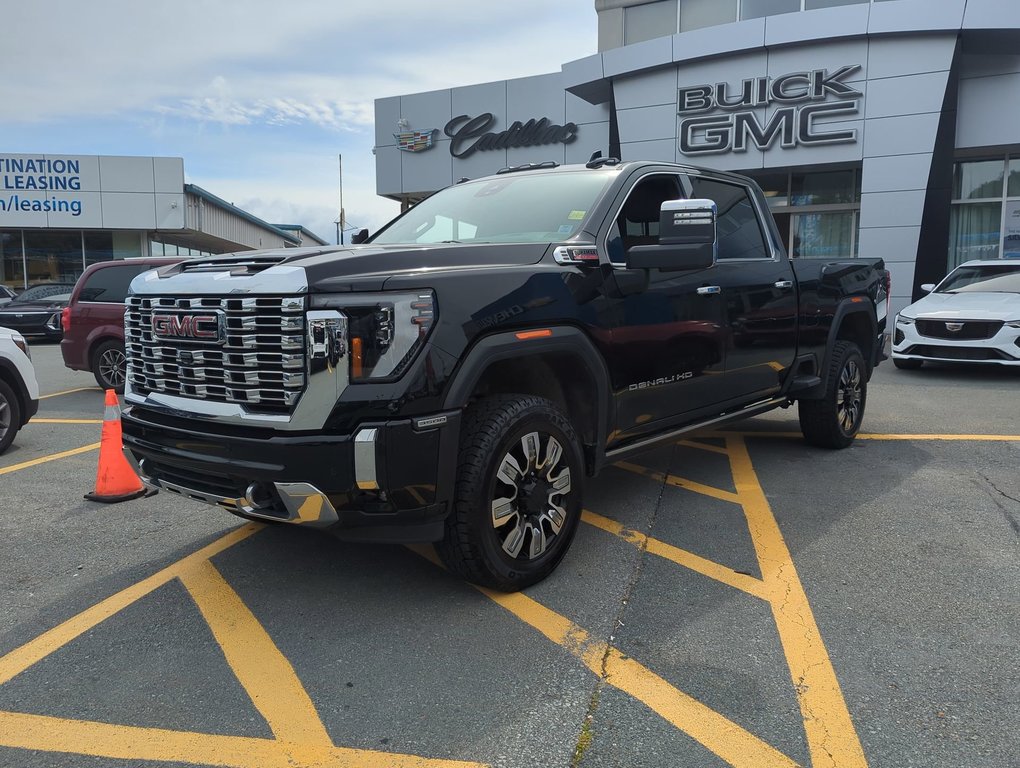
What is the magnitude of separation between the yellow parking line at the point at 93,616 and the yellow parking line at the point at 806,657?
9.01 feet

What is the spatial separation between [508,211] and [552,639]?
232 centimetres

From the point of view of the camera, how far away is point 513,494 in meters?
3.39

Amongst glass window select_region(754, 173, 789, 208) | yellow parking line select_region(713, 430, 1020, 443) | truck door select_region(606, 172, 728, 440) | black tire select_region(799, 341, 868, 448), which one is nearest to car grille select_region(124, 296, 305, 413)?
truck door select_region(606, 172, 728, 440)

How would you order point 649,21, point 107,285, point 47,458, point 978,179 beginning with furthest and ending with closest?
point 649,21 < point 978,179 < point 107,285 < point 47,458

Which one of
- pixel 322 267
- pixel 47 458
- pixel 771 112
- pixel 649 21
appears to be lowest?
pixel 47 458

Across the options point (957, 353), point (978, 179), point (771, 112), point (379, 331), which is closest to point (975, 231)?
point (978, 179)

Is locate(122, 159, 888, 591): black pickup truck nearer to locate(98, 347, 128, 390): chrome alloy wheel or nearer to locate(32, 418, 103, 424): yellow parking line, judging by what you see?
locate(32, 418, 103, 424): yellow parking line

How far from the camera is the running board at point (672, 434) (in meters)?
4.06

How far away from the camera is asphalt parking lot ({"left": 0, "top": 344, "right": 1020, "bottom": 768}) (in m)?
2.44

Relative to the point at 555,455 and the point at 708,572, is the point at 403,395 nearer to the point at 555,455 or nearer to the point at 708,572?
the point at 555,455

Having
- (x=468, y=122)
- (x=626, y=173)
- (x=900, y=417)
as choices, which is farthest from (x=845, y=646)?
(x=468, y=122)

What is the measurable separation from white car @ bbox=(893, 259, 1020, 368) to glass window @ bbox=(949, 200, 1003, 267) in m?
7.54

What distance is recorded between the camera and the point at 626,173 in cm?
429

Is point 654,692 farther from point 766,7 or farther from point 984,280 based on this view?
point 766,7
